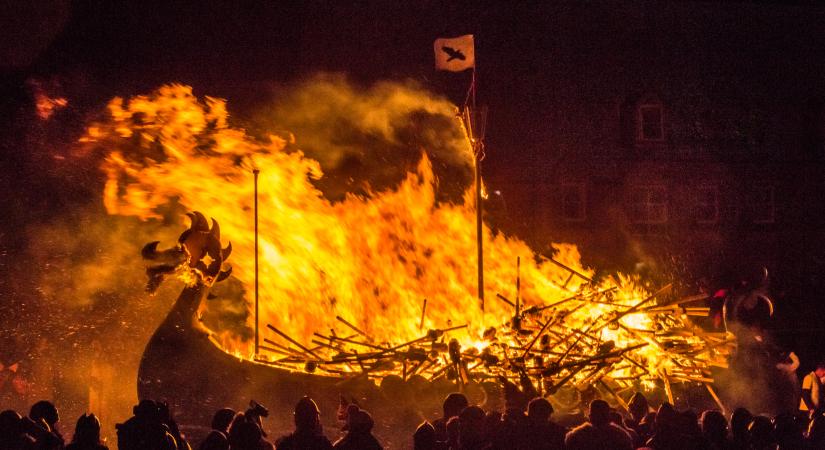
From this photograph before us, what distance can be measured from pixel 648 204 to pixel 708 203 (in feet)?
8.01

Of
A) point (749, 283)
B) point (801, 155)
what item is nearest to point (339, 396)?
point (749, 283)

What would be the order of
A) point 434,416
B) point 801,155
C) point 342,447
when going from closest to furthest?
1. point 342,447
2. point 434,416
3. point 801,155

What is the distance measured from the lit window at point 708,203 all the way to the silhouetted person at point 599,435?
25.4 meters

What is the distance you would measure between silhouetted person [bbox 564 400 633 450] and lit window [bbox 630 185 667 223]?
23788 mm

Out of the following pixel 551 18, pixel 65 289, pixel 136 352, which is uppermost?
pixel 551 18

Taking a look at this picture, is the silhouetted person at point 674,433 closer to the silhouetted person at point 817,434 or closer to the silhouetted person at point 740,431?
the silhouetted person at point 740,431

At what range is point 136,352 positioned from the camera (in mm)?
20234

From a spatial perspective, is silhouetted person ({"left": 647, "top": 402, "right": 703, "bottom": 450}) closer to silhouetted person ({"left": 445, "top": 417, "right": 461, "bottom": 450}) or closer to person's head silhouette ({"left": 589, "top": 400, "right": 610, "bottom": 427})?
person's head silhouette ({"left": 589, "top": 400, "right": 610, "bottom": 427})

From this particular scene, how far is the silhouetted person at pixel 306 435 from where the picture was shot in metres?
6.02

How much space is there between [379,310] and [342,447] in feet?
32.8

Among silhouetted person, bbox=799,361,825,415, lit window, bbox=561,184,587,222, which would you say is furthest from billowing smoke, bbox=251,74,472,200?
silhouetted person, bbox=799,361,825,415

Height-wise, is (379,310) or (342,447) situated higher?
(342,447)

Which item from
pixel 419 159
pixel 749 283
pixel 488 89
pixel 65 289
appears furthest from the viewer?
pixel 488 89

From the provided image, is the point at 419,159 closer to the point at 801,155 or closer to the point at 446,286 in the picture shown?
the point at 446,286
